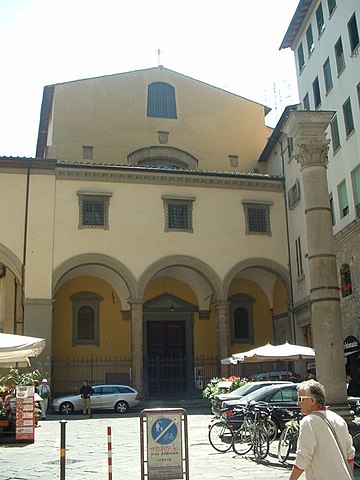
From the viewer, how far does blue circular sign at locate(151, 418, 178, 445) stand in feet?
26.5

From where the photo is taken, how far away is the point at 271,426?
39.0 ft

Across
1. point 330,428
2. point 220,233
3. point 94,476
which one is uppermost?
point 220,233

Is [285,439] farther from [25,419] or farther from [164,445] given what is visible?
[25,419]

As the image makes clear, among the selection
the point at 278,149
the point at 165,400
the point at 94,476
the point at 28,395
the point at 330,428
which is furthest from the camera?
the point at 278,149

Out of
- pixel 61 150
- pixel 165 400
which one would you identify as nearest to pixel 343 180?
pixel 165 400

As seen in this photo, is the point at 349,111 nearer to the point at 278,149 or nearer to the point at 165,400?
the point at 278,149

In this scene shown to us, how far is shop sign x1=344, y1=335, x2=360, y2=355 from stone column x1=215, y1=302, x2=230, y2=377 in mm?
6028

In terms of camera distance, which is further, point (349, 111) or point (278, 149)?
point (278, 149)

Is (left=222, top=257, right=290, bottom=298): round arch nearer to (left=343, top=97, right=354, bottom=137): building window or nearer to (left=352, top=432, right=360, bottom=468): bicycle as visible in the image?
(left=343, top=97, right=354, bottom=137): building window

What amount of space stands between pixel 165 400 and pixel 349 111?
12890 millimetres

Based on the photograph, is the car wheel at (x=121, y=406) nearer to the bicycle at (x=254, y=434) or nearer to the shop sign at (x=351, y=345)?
the shop sign at (x=351, y=345)

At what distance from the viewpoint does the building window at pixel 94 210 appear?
25.6m

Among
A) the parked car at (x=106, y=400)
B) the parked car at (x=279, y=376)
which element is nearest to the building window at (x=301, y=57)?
the parked car at (x=279, y=376)

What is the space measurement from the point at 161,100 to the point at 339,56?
12112 mm
